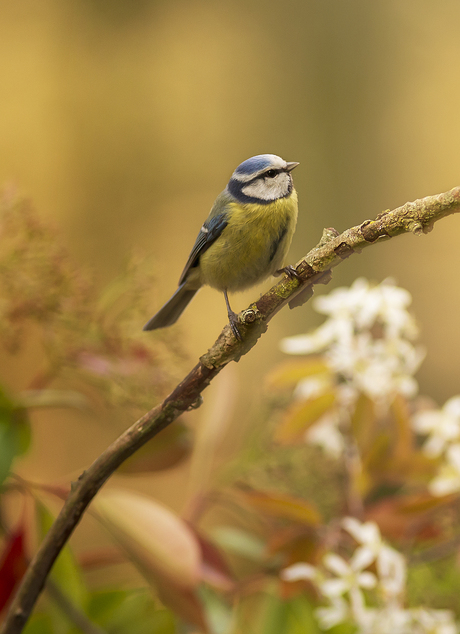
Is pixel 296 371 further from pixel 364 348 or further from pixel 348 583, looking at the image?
pixel 348 583

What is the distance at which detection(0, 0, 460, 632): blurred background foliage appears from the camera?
1.35m

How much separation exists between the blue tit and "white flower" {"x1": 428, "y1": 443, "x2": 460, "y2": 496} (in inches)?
10.8

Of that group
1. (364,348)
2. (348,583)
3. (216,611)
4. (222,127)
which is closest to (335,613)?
(348,583)

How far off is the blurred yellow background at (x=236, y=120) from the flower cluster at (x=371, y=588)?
2.54 feet

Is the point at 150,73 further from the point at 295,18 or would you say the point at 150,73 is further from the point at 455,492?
the point at 455,492

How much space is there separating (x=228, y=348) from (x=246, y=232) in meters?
0.30

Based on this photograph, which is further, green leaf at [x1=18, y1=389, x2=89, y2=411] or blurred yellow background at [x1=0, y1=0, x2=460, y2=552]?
blurred yellow background at [x1=0, y1=0, x2=460, y2=552]

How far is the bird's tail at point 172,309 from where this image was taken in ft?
1.94

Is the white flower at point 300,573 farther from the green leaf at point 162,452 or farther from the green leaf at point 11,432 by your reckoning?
the green leaf at point 11,432

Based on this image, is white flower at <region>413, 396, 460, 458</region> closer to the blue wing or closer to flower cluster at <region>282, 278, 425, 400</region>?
flower cluster at <region>282, 278, 425, 400</region>

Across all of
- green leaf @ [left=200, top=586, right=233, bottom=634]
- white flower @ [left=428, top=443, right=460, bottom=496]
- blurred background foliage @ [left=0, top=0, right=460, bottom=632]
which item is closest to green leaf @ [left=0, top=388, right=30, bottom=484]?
green leaf @ [left=200, top=586, right=233, bottom=634]

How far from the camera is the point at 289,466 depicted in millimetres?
697

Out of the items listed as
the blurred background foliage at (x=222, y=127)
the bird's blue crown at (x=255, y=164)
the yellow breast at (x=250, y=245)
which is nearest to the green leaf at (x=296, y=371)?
the yellow breast at (x=250, y=245)

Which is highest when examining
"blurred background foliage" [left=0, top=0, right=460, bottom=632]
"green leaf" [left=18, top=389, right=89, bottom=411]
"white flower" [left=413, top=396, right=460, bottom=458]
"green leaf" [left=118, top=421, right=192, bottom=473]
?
"blurred background foliage" [left=0, top=0, right=460, bottom=632]
